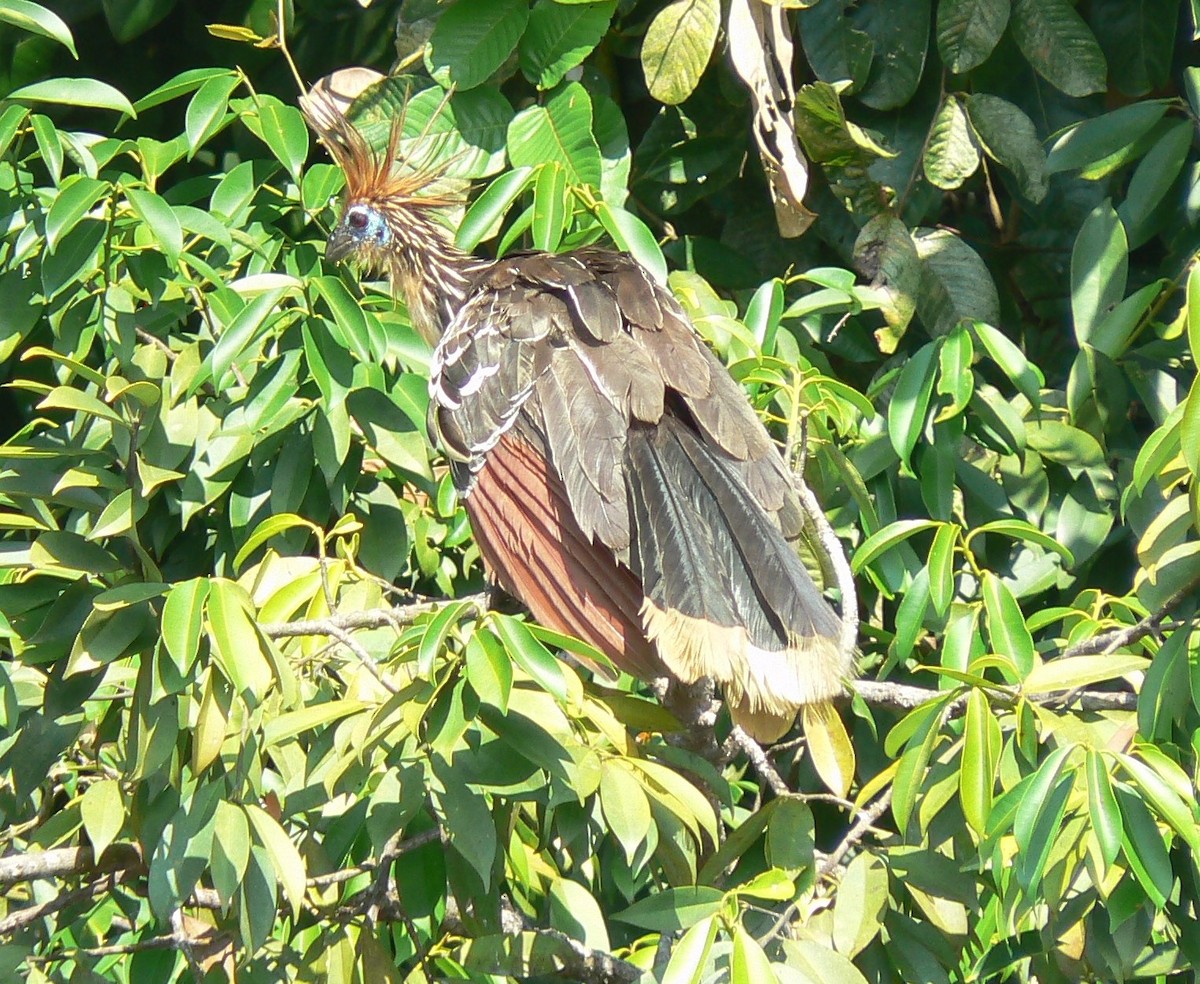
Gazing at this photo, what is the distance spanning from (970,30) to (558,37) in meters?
0.91

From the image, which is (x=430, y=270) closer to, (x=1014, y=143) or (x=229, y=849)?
(x=1014, y=143)

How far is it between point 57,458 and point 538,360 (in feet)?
3.15

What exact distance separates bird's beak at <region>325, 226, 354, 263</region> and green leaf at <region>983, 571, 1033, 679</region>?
1854 millimetres

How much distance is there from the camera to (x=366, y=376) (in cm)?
262

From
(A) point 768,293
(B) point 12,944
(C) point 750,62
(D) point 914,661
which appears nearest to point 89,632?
(B) point 12,944

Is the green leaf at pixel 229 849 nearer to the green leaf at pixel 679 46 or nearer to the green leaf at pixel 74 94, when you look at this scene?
the green leaf at pixel 74 94

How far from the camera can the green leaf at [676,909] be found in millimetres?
1817

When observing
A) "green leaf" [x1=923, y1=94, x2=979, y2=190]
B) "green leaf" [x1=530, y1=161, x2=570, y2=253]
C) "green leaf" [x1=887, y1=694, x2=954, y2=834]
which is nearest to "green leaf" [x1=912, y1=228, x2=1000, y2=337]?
"green leaf" [x1=923, y1=94, x2=979, y2=190]

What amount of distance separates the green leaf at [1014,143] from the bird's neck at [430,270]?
1261 millimetres

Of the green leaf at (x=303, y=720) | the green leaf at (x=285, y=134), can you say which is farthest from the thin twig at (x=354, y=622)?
the green leaf at (x=285, y=134)

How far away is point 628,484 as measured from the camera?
2.63 meters

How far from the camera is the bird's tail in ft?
7.70

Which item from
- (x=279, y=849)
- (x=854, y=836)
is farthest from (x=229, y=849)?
(x=854, y=836)

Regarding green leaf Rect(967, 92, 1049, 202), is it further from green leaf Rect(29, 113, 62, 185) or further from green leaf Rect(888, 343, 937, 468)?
green leaf Rect(29, 113, 62, 185)
